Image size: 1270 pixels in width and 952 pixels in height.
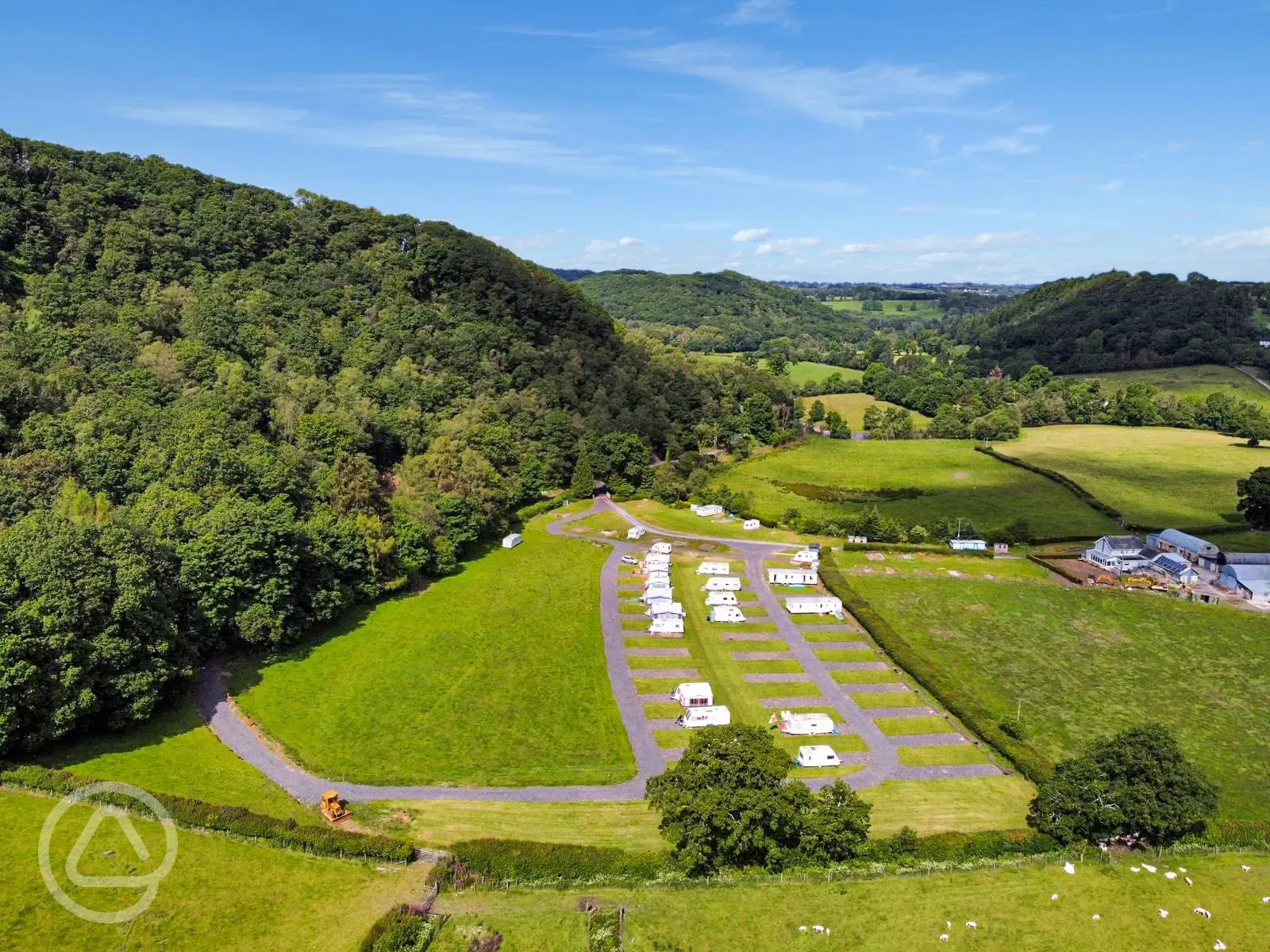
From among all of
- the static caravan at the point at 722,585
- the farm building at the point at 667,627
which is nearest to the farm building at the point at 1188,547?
the static caravan at the point at 722,585

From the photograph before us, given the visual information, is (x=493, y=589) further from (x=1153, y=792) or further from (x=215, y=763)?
(x=1153, y=792)

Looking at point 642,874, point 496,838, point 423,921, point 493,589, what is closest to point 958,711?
point 642,874

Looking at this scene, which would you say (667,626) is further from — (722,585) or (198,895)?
(198,895)

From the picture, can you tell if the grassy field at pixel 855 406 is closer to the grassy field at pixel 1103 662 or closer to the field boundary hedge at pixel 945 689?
the grassy field at pixel 1103 662

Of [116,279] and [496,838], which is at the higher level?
[116,279]

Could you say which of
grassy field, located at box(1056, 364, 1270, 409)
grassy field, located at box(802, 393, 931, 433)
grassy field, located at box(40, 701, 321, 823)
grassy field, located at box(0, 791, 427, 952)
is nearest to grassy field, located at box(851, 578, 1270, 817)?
grassy field, located at box(0, 791, 427, 952)

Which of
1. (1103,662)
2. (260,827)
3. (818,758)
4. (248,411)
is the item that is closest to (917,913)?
(818,758)
